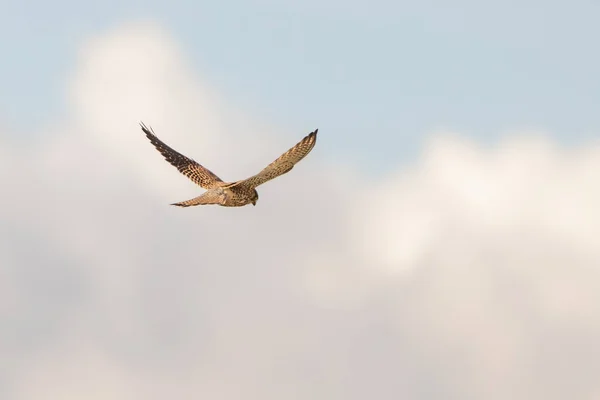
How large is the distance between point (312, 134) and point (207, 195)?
31.5 ft

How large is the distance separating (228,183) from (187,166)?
5.66 metres

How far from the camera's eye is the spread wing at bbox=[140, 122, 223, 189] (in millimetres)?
56656

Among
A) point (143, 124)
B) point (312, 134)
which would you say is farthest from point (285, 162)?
point (143, 124)

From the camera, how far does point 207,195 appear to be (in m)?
52.4

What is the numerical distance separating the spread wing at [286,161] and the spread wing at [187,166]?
621 cm

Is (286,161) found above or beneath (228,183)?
beneath

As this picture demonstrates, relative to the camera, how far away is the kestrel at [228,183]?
4528 centimetres

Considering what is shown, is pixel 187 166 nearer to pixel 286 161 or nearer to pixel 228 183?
pixel 228 183

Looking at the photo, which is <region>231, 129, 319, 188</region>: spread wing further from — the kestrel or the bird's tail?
the bird's tail

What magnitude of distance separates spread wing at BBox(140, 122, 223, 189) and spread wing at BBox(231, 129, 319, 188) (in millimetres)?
6205

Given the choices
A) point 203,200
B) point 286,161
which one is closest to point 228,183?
point 203,200

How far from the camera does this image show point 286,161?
46.1 meters

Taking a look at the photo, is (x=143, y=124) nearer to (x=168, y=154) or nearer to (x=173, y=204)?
(x=168, y=154)

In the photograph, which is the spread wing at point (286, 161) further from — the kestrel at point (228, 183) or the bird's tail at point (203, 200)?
the bird's tail at point (203, 200)
